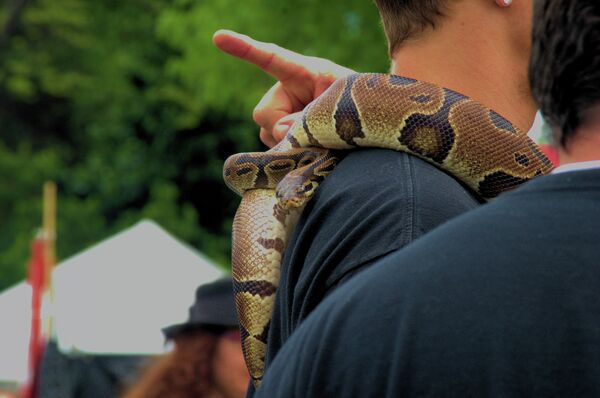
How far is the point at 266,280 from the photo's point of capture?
3.02 meters

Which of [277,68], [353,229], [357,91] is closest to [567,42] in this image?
[353,229]

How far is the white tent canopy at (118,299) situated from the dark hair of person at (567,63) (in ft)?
26.5

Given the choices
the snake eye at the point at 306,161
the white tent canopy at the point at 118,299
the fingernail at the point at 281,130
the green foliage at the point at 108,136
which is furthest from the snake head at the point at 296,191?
the green foliage at the point at 108,136

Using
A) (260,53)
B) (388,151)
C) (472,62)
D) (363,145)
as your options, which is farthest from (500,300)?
(260,53)

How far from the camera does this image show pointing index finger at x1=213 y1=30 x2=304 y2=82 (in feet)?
11.2

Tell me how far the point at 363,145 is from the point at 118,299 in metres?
7.92

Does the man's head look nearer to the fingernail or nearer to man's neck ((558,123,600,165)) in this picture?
the fingernail

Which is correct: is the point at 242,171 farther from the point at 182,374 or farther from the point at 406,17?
the point at 182,374

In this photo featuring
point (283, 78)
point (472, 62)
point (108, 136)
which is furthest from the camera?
point (108, 136)

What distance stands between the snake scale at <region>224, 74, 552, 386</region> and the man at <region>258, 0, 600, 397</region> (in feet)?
2.87

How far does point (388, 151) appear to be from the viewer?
2.79m

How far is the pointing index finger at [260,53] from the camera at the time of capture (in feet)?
11.2

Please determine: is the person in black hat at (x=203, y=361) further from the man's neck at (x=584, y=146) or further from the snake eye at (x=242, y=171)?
the man's neck at (x=584, y=146)

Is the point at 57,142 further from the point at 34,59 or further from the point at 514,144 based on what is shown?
the point at 514,144
